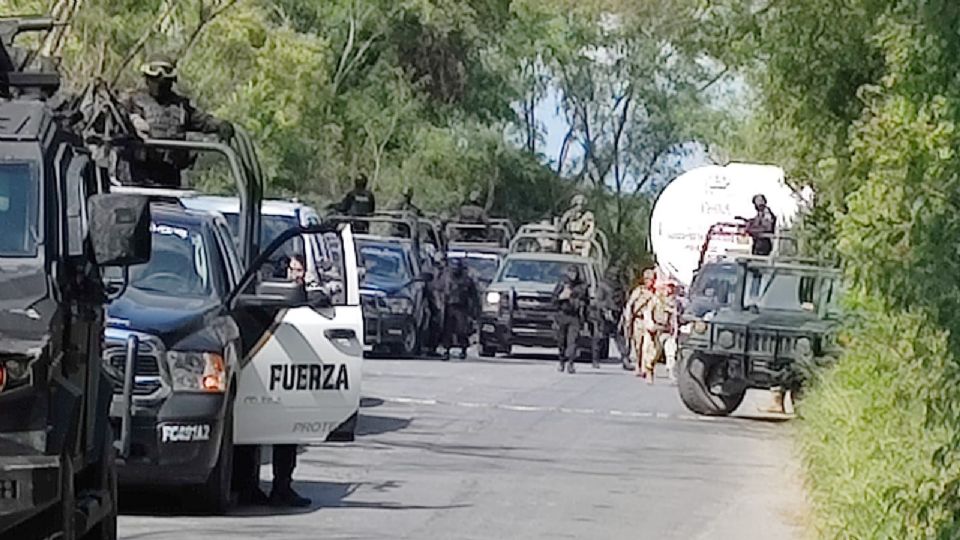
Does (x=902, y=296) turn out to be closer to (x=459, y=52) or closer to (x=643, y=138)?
(x=459, y=52)

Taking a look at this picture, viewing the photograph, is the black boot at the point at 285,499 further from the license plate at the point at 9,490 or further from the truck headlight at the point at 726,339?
the truck headlight at the point at 726,339

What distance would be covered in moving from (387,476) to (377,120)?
3729cm

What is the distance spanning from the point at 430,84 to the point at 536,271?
2033 centimetres

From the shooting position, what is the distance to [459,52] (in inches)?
2213

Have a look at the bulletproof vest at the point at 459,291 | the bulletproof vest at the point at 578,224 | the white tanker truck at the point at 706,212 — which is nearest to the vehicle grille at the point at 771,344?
the white tanker truck at the point at 706,212

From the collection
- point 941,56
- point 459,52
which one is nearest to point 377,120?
point 459,52

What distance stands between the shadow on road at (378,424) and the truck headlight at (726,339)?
11.1 ft

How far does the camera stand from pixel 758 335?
2278 centimetres

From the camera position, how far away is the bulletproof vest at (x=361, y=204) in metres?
25.8

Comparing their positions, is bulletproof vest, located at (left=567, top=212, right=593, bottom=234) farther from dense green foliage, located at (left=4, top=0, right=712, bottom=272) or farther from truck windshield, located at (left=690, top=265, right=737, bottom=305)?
truck windshield, located at (left=690, top=265, right=737, bottom=305)

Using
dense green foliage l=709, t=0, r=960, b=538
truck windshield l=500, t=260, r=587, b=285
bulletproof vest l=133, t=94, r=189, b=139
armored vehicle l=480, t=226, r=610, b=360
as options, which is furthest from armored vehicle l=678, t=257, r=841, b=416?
truck windshield l=500, t=260, r=587, b=285

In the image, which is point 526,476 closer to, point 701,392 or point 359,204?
point 701,392

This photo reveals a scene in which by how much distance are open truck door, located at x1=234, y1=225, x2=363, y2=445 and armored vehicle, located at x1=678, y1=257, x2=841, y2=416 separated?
8.18 meters

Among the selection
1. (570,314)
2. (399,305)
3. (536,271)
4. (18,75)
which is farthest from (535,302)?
(18,75)
